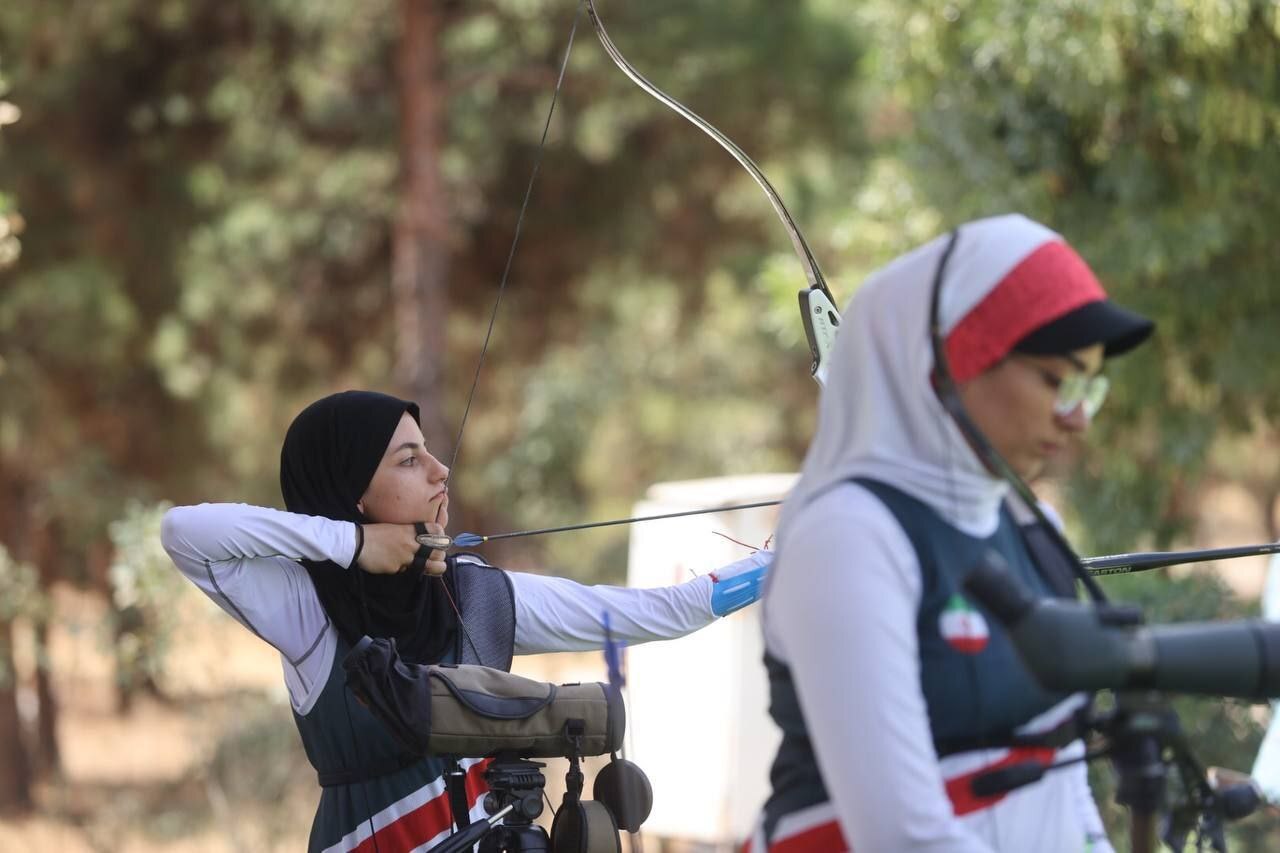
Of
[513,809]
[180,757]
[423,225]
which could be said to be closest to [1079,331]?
[513,809]

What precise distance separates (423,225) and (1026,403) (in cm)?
952

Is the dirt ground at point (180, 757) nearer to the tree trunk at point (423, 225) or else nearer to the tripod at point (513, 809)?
the tree trunk at point (423, 225)

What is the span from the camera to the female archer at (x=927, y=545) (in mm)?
1382

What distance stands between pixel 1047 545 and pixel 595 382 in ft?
37.3

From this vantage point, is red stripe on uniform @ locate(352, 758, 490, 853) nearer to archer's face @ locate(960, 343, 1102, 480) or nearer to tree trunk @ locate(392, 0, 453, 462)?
archer's face @ locate(960, 343, 1102, 480)

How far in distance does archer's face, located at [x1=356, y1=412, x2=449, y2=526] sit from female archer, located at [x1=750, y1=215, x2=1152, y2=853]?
113cm

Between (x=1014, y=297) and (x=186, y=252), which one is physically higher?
(x=186, y=252)

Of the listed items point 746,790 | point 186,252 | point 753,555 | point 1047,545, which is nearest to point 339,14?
point 186,252

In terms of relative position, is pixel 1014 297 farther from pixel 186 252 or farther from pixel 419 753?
pixel 186 252

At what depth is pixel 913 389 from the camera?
4.80 feet

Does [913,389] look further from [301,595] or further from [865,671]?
[301,595]

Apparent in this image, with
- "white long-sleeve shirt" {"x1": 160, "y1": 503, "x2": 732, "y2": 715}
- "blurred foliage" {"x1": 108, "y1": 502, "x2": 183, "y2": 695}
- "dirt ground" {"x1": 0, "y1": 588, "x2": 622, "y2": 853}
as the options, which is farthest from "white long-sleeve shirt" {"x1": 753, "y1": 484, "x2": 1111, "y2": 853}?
"blurred foliage" {"x1": 108, "y1": 502, "x2": 183, "y2": 695}

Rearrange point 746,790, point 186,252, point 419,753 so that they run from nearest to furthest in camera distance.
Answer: point 419,753 < point 746,790 < point 186,252

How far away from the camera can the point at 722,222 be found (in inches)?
512
